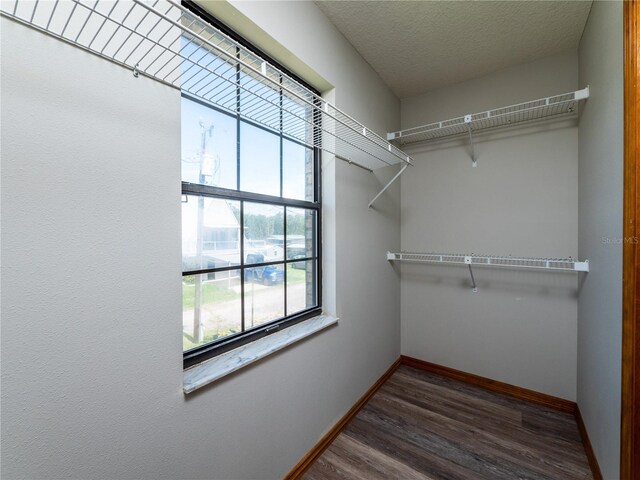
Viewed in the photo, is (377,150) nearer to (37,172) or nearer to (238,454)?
(37,172)

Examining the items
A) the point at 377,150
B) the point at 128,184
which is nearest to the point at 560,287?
the point at 377,150

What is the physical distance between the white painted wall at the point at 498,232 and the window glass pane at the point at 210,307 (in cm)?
181

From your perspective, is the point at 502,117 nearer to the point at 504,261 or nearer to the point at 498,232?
the point at 498,232

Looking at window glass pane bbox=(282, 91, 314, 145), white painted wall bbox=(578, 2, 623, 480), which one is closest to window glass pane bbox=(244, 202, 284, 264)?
window glass pane bbox=(282, 91, 314, 145)

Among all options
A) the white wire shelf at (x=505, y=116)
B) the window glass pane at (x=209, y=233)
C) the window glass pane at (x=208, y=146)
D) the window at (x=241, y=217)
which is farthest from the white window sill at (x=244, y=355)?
the white wire shelf at (x=505, y=116)

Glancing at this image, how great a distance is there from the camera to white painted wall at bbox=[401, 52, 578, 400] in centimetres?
193

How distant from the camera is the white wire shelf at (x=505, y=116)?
177 cm

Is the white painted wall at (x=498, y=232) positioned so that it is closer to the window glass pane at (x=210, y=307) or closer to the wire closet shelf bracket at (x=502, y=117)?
the wire closet shelf bracket at (x=502, y=117)

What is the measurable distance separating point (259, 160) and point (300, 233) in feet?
1.59

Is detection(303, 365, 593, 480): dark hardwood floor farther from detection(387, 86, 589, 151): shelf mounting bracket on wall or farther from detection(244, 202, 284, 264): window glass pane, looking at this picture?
detection(387, 86, 589, 151): shelf mounting bracket on wall

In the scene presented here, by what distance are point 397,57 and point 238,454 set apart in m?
2.54

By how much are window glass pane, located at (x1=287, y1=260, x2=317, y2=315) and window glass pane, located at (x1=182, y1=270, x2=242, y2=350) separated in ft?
1.16

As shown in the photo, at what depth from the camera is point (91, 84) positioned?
2.38 feet

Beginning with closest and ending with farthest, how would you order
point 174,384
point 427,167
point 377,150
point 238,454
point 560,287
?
point 174,384, point 238,454, point 377,150, point 560,287, point 427,167
